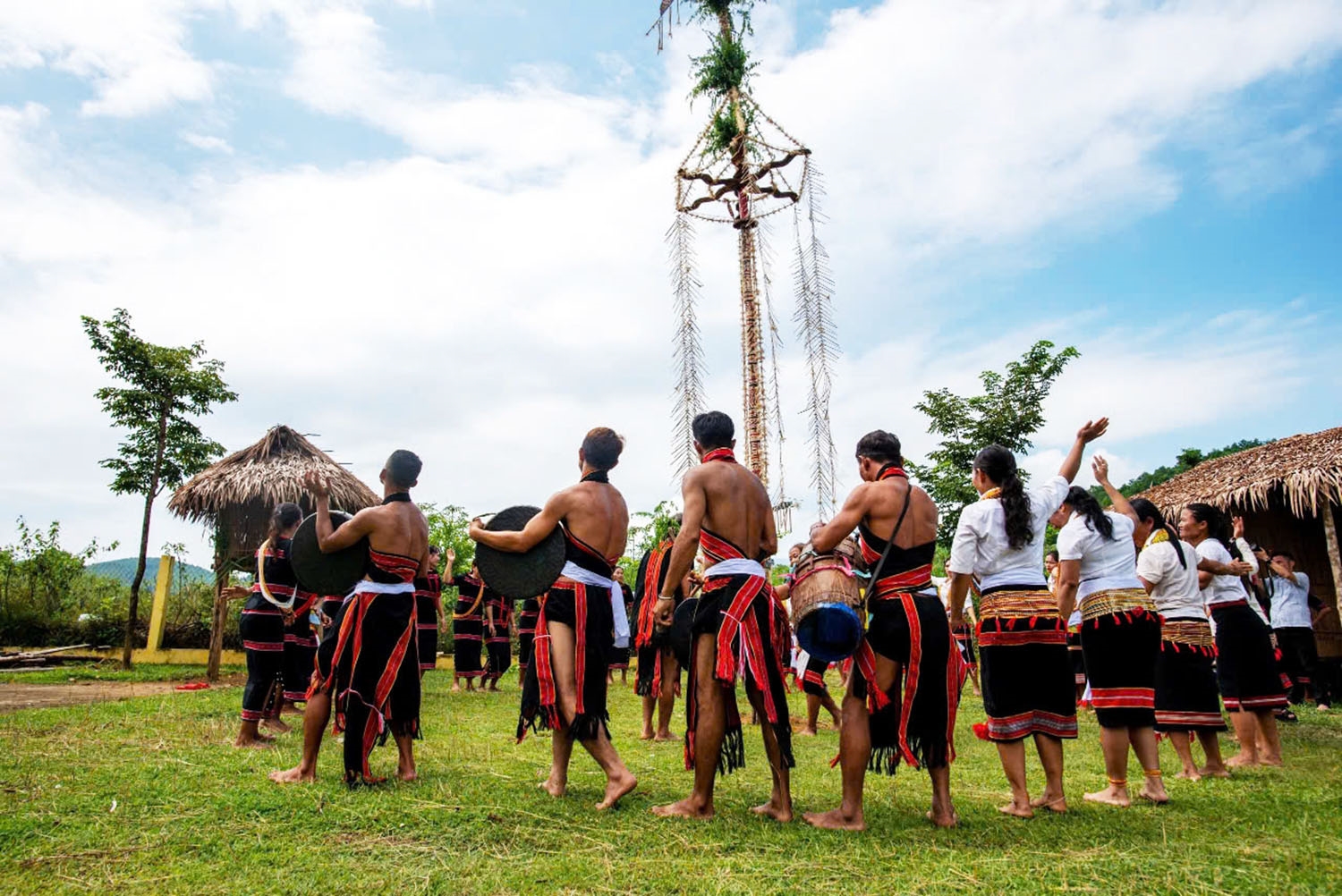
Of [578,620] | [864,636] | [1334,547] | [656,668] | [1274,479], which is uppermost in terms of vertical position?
[1274,479]

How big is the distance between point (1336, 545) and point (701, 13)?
13.0 meters

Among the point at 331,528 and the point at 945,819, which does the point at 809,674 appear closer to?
the point at 945,819

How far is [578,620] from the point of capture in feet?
15.3

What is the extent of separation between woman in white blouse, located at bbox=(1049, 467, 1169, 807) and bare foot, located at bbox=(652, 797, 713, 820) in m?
2.23

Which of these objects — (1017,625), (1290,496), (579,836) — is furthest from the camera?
Result: (1290,496)

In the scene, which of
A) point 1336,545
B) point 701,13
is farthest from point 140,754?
point 1336,545

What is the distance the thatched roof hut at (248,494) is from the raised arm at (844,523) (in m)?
12.1

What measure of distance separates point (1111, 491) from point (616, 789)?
11.5ft

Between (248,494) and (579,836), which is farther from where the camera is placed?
(248,494)

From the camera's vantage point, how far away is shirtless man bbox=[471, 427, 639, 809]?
14.8 feet

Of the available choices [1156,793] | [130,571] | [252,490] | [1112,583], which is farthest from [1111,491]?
[130,571]

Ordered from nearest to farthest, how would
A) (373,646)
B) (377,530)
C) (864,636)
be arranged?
(864,636) < (373,646) < (377,530)

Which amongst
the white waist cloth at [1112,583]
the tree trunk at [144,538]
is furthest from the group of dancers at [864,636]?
the tree trunk at [144,538]

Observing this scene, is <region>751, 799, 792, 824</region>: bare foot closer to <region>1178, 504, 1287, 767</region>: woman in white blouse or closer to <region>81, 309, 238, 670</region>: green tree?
<region>1178, 504, 1287, 767</region>: woman in white blouse
